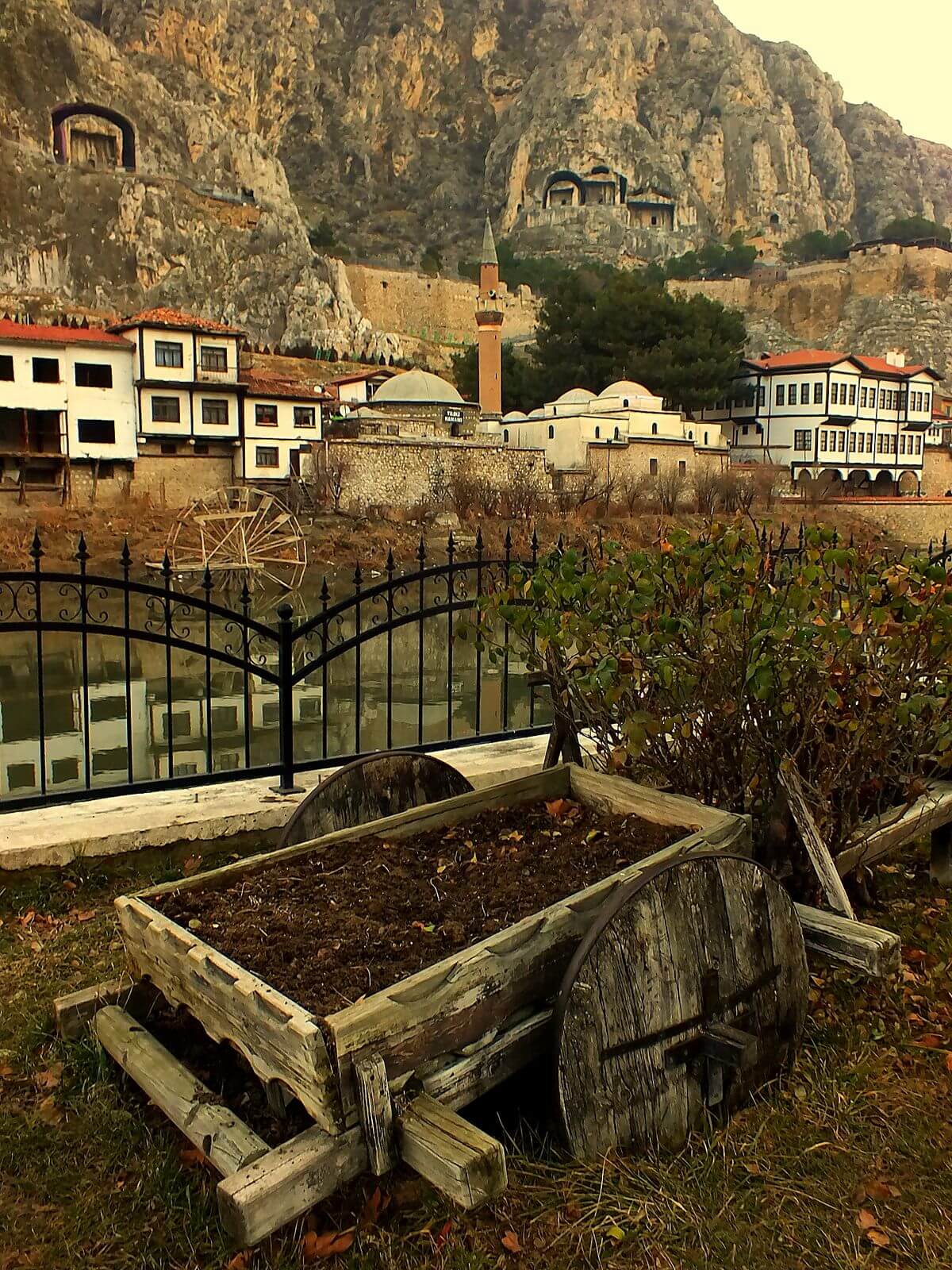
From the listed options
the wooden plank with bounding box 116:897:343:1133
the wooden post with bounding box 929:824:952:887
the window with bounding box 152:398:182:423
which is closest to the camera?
the wooden plank with bounding box 116:897:343:1133

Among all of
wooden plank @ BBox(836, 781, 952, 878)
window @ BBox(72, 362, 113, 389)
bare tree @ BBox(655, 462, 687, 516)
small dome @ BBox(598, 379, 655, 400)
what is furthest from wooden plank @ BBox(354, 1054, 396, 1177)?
small dome @ BBox(598, 379, 655, 400)

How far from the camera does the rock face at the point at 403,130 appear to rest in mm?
55406

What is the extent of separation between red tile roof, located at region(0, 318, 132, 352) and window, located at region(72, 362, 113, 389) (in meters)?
0.77

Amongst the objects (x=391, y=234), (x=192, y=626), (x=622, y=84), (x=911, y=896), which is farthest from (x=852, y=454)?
(x=622, y=84)

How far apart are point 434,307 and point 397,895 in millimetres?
69031

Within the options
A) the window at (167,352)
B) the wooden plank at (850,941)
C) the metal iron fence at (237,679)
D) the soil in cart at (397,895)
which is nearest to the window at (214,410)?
the window at (167,352)

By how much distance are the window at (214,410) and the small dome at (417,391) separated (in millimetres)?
9180

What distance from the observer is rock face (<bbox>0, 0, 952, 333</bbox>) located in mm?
55406

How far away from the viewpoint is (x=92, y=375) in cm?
3036

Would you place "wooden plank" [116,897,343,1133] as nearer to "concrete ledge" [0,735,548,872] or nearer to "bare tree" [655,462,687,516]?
"concrete ledge" [0,735,548,872]

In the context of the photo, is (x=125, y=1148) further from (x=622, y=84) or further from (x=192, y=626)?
(x=622, y=84)

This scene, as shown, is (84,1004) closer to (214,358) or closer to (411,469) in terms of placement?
(411,469)

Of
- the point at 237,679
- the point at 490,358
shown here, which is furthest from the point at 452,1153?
the point at 490,358

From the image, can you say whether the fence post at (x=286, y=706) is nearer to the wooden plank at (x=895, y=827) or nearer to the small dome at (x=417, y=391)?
the wooden plank at (x=895, y=827)
